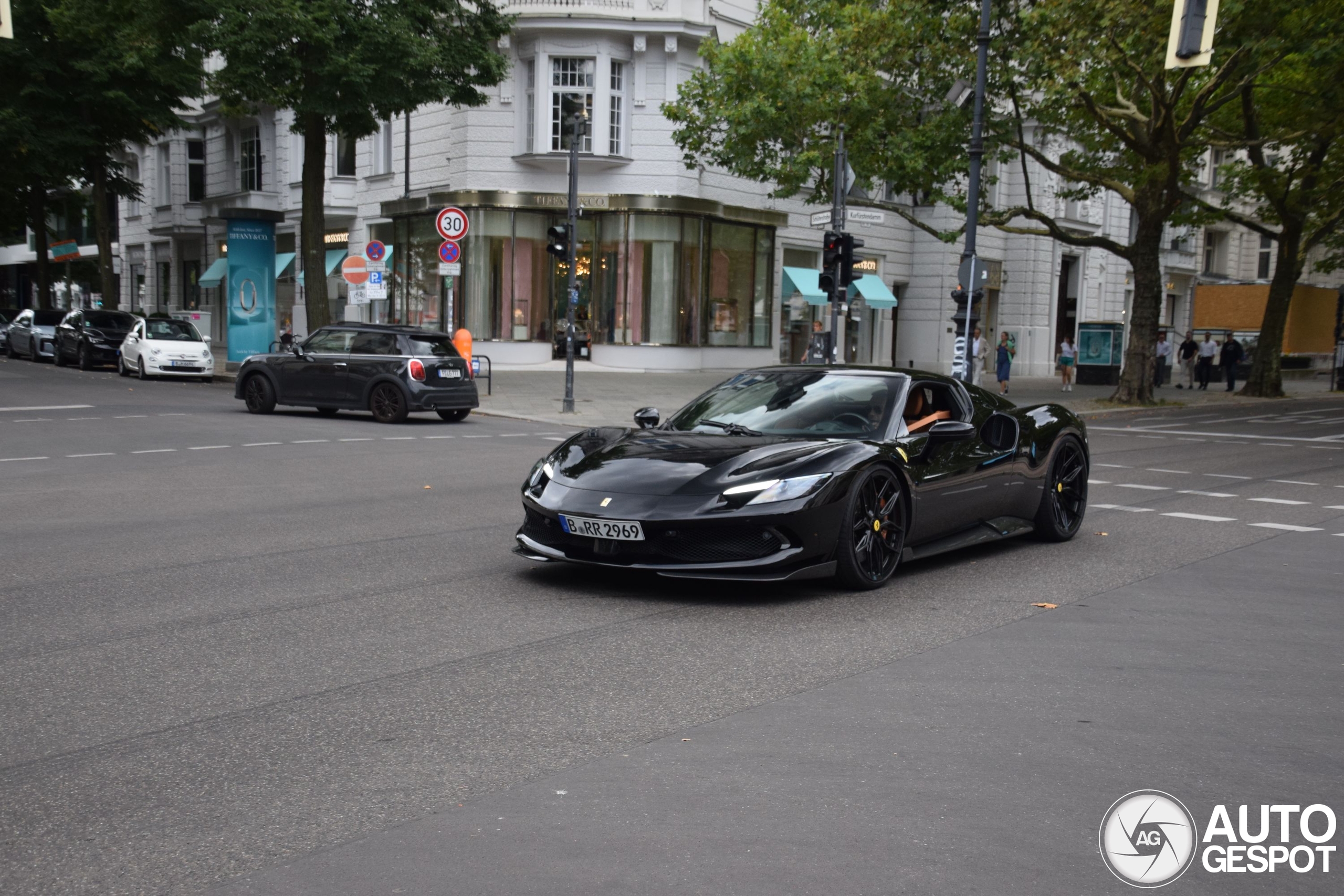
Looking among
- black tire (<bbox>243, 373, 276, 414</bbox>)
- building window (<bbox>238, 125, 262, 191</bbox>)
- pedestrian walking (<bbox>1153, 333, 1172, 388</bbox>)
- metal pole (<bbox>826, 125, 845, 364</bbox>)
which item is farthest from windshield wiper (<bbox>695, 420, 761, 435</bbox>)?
building window (<bbox>238, 125, 262, 191</bbox>)

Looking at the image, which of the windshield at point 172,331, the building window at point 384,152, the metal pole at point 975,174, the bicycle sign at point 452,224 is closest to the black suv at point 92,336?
the windshield at point 172,331

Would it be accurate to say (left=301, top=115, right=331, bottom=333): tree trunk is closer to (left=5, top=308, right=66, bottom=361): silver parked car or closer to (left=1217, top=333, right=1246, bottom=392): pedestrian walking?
(left=5, top=308, right=66, bottom=361): silver parked car

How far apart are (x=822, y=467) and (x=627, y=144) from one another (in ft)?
92.2

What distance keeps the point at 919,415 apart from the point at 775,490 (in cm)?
184

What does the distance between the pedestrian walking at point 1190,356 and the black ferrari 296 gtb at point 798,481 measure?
116 feet

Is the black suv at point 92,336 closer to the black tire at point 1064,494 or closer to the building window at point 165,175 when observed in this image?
the building window at point 165,175

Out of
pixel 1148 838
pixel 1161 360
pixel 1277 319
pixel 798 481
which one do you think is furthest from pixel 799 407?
pixel 1161 360

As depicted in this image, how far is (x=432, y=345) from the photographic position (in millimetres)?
20031

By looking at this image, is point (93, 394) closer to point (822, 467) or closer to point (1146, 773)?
point (822, 467)

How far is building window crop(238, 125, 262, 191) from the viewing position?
44.8 metres

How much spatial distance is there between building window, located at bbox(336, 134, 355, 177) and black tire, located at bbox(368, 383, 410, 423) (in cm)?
2128

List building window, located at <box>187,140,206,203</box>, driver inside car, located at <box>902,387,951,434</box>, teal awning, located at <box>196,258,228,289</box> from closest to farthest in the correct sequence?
driver inside car, located at <box>902,387,951,434</box>
teal awning, located at <box>196,258,228,289</box>
building window, located at <box>187,140,206,203</box>

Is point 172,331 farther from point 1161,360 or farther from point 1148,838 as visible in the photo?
point 1148,838

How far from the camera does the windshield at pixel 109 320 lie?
34281mm
